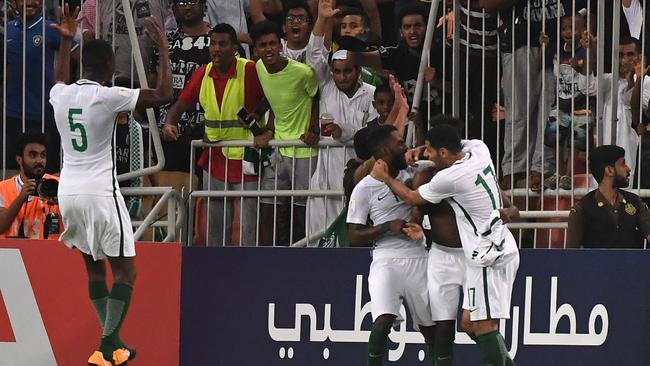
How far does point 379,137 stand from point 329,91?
1.54 meters

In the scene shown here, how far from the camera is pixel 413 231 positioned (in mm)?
13055

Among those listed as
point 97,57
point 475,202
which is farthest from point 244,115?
point 475,202

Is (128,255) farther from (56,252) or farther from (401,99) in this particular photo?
(401,99)

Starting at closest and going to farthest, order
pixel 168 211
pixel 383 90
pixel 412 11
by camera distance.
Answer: pixel 383 90, pixel 168 211, pixel 412 11

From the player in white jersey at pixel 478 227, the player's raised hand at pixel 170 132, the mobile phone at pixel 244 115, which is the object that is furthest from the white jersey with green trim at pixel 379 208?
the player's raised hand at pixel 170 132

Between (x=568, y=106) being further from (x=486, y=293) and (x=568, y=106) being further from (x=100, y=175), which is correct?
(x=100, y=175)

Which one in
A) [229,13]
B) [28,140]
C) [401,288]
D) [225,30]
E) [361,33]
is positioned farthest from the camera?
Result: [229,13]

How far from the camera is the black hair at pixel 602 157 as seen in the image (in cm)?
1328

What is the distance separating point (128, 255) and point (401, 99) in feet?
8.84

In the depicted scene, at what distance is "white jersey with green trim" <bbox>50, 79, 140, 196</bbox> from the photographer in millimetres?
12570

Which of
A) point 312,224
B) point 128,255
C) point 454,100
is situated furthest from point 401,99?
point 128,255

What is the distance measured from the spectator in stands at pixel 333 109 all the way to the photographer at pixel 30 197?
228 centimetres

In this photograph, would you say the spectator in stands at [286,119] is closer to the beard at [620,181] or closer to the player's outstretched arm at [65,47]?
the player's outstretched arm at [65,47]

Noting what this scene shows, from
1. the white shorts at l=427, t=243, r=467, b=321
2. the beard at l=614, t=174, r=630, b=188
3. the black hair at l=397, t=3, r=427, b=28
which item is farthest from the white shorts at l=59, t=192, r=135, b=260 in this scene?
Result: the beard at l=614, t=174, r=630, b=188
